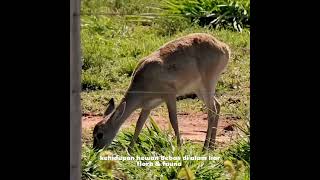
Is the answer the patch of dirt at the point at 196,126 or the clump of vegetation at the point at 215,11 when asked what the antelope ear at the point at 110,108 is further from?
the clump of vegetation at the point at 215,11

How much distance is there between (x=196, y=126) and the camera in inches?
241

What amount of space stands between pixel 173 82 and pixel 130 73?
32cm

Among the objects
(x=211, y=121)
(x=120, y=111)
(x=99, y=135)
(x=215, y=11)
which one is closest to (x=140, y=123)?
(x=120, y=111)

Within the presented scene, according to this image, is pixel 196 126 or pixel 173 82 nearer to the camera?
pixel 196 126

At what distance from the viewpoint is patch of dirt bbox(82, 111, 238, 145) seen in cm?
606

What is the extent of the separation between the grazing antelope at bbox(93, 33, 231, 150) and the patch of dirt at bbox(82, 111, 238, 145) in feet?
0.12

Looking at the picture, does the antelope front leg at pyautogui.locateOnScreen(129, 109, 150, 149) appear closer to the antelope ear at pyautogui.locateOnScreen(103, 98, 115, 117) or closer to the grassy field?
the grassy field

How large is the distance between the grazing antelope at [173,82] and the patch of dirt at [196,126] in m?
0.04

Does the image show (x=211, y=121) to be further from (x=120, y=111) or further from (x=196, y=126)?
(x=120, y=111)

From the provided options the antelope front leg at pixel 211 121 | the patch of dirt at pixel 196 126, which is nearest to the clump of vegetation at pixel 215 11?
the antelope front leg at pixel 211 121

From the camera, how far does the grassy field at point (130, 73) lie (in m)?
5.99

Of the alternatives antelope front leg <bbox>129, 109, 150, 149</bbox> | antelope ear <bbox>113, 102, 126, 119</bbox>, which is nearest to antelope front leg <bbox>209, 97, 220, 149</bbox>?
antelope front leg <bbox>129, 109, 150, 149</bbox>
